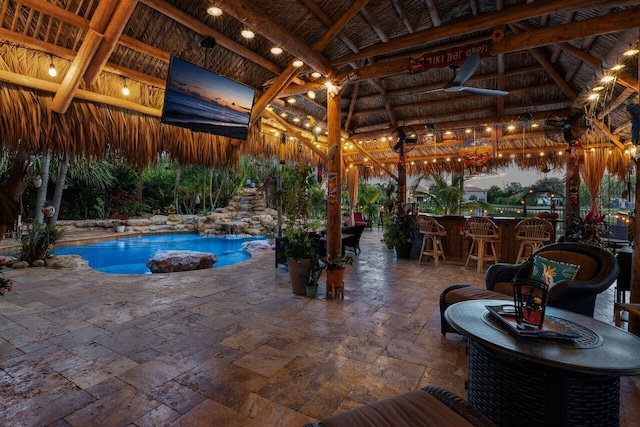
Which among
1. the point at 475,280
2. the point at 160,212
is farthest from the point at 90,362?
the point at 160,212

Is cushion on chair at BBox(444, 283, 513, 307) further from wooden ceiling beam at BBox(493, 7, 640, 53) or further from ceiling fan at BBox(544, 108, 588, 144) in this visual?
ceiling fan at BBox(544, 108, 588, 144)

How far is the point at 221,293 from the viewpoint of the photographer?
427 centimetres

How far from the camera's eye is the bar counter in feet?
20.6

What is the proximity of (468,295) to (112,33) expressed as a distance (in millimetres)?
4194

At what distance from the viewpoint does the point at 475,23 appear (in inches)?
145

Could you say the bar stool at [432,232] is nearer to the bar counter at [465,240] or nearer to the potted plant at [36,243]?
the bar counter at [465,240]

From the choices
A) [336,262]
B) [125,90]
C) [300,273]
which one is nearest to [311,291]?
[300,273]

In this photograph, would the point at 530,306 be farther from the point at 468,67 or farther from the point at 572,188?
the point at 572,188

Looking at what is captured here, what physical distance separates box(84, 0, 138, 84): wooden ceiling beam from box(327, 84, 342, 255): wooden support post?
8.45ft

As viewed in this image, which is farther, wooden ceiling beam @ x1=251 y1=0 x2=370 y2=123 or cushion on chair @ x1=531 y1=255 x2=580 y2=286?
wooden ceiling beam @ x1=251 y1=0 x2=370 y2=123

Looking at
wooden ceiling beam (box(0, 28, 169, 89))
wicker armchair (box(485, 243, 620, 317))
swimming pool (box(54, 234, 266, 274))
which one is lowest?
swimming pool (box(54, 234, 266, 274))

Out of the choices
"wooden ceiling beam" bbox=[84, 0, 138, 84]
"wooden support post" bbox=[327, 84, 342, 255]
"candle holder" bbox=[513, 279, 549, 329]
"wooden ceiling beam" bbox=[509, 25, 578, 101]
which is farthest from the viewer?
"wooden ceiling beam" bbox=[509, 25, 578, 101]

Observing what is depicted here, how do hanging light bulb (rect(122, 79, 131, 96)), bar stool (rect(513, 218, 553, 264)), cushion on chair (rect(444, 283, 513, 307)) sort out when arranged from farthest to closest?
bar stool (rect(513, 218, 553, 264)) < hanging light bulb (rect(122, 79, 131, 96)) < cushion on chair (rect(444, 283, 513, 307))

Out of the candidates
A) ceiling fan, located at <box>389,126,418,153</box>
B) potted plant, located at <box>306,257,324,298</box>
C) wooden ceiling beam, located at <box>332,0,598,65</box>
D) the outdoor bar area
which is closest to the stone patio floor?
the outdoor bar area
